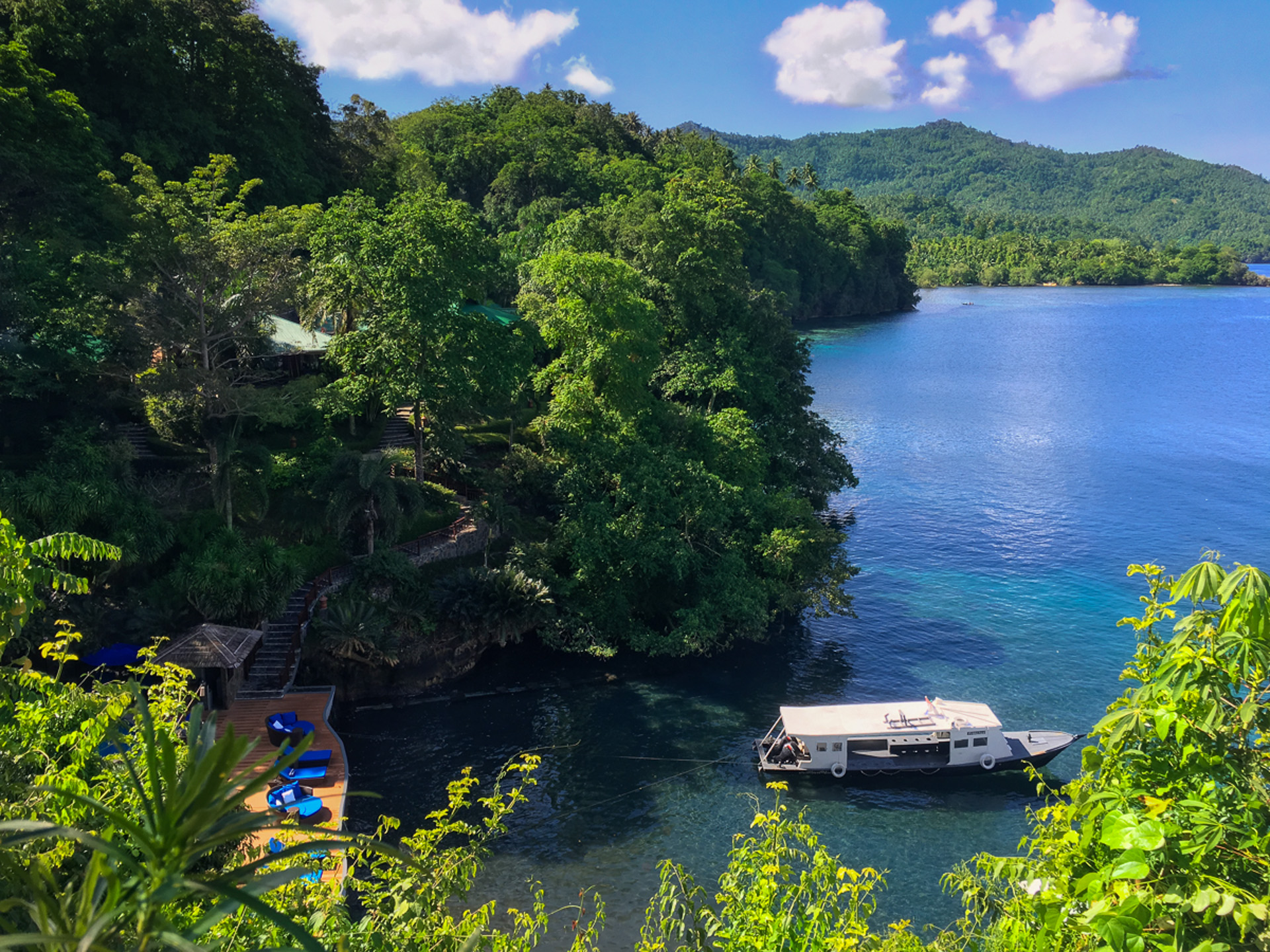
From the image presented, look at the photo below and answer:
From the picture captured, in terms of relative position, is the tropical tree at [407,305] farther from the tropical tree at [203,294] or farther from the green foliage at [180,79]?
the green foliage at [180,79]

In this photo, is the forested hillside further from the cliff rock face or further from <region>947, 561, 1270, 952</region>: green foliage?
<region>947, 561, 1270, 952</region>: green foliage

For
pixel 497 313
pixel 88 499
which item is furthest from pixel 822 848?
pixel 497 313

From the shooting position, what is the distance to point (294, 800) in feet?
72.6

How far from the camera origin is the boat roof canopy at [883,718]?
89.6 ft

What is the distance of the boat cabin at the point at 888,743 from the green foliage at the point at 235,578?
16870 millimetres

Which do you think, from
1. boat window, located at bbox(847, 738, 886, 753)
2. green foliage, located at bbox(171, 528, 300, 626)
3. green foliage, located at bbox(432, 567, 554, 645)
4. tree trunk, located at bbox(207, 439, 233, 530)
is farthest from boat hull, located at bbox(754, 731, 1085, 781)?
tree trunk, located at bbox(207, 439, 233, 530)

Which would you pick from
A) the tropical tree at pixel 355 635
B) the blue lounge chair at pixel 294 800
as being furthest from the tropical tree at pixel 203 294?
the blue lounge chair at pixel 294 800

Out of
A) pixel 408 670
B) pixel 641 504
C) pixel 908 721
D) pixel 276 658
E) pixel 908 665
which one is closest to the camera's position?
pixel 908 721

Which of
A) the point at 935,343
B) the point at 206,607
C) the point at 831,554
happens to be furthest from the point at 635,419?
the point at 935,343

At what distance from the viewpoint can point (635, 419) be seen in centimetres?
3916

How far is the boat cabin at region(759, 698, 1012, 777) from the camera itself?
88.8 feet

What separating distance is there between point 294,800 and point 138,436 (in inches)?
737

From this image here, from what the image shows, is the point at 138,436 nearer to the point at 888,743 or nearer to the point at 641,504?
the point at 641,504

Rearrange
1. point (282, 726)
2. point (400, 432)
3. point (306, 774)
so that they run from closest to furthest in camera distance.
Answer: point (306, 774) < point (282, 726) < point (400, 432)
